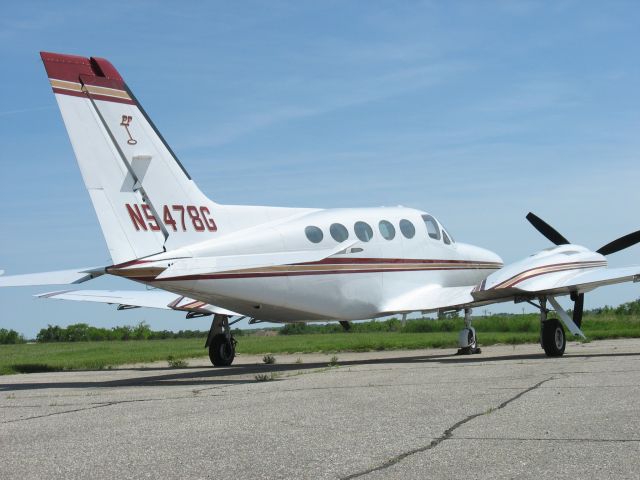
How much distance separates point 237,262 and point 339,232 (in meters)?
3.56

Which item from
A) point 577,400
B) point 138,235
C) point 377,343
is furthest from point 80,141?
point 377,343

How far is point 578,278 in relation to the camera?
22094 millimetres

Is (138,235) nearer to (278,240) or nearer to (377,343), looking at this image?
(278,240)

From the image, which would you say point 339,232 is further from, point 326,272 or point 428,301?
point 428,301

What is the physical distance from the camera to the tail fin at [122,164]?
17.2 metres

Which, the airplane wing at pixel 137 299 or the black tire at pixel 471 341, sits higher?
the airplane wing at pixel 137 299

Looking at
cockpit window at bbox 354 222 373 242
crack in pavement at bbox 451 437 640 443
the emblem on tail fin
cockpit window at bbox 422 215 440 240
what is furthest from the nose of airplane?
crack in pavement at bbox 451 437 640 443

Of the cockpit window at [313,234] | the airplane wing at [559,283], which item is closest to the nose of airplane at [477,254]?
the airplane wing at [559,283]

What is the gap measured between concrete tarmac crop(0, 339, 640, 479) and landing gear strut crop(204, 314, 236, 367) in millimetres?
8001

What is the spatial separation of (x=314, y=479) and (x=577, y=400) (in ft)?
18.0

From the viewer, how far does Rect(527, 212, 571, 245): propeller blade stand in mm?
28402

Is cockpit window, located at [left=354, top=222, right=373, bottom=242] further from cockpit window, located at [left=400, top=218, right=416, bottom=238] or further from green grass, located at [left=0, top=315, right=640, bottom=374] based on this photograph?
green grass, located at [left=0, top=315, right=640, bottom=374]

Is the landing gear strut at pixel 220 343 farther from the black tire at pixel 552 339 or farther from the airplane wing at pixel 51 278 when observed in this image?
the black tire at pixel 552 339

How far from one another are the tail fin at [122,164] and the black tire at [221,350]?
630 centimetres
